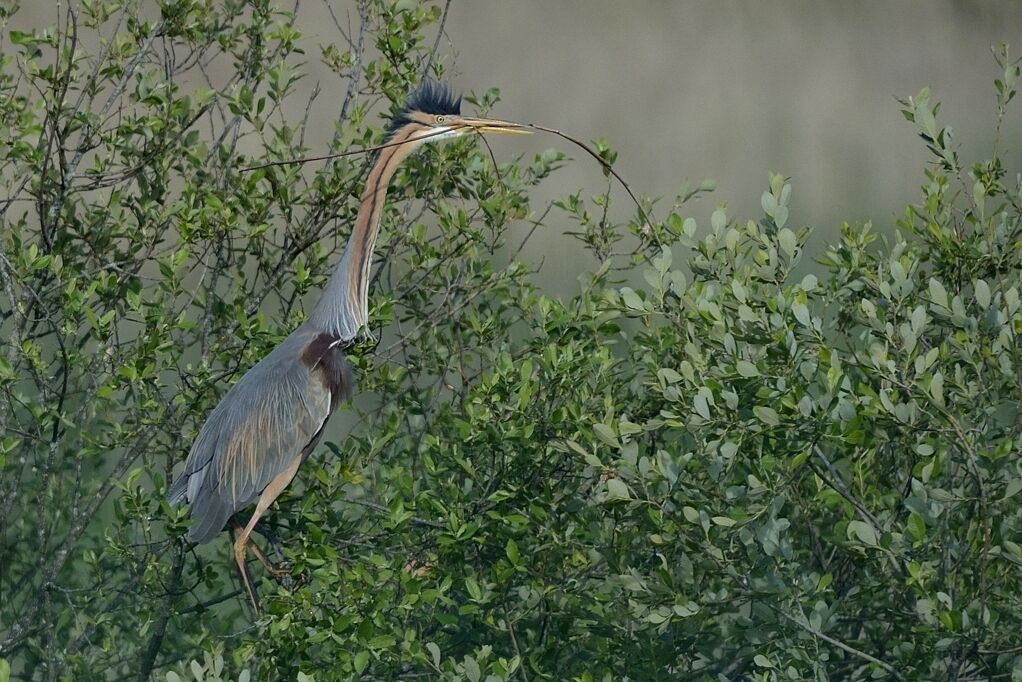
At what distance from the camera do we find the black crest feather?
3.21 m

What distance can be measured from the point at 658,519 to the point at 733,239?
1.83ft

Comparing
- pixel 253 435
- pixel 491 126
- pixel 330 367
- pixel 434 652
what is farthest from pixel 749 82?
pixel 434 652

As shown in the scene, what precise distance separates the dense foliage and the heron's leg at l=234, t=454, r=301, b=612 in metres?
0.06

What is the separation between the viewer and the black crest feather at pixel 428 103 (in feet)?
10.5

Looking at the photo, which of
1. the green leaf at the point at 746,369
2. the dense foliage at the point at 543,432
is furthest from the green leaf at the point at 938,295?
the green leaf at the point at 746,369

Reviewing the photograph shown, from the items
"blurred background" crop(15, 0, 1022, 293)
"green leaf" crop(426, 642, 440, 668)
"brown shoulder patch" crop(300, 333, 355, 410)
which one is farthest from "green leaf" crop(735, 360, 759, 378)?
"blurred background" crop(15, 0, 1022, 293)

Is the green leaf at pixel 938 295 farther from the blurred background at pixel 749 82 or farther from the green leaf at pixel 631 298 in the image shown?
the blurred background at pixel 749 82

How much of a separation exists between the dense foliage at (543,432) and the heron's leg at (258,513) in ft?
0.21

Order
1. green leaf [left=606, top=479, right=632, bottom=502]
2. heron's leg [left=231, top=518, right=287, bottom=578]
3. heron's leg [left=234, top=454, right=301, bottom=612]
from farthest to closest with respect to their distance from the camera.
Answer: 1. heron's leg [left=234, top=454, right=301, bottom=612]
2. heron's leg [left=231, top=518, right=287, bottom=578]
3. green leaf [left=606, top=479, right=632, bottom=502]

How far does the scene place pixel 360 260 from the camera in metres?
3.17

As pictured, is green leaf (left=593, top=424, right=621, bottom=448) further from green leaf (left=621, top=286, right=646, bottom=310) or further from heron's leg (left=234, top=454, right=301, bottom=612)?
heron's leg (left=234, top=454, right=301, bottom=612)

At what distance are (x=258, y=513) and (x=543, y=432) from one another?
923mm

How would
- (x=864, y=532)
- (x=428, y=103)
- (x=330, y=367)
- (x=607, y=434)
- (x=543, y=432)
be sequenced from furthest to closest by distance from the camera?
(x=330, y=367) → (x=428, y=103) → (x=543, y=432) → (x=607, y=434) → (x=864, y=532)

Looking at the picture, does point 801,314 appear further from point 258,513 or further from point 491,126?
point 258,513
